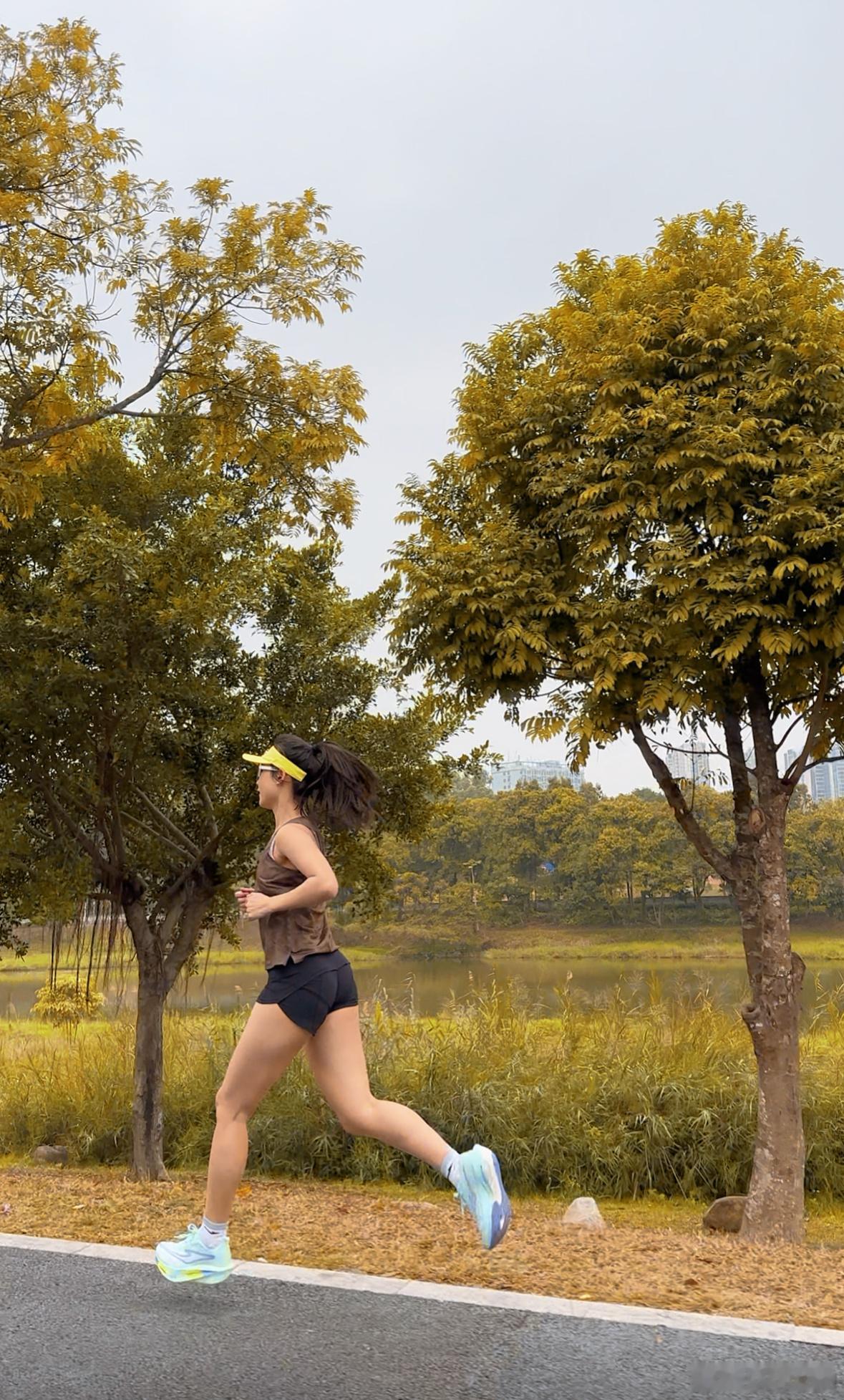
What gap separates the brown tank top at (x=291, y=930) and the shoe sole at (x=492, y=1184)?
819mm

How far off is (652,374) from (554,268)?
165 cm

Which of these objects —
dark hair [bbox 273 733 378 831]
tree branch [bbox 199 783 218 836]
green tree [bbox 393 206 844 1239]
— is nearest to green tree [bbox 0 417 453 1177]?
tree branch [bbox 199 783 218 836]

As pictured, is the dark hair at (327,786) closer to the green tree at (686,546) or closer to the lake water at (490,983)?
the green tree at (686,546)

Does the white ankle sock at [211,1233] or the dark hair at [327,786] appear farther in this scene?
the dark hair at [327,786]

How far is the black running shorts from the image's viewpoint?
378 cm

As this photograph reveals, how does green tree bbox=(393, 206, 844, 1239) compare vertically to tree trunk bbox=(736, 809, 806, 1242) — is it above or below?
above

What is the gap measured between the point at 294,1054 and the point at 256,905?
19.4 inches

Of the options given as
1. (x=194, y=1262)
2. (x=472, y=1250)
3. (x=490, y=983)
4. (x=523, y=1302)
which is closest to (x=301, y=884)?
(x=194, y=1262)

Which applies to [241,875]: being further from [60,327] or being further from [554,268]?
[554,268]

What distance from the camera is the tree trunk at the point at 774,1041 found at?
745 cm

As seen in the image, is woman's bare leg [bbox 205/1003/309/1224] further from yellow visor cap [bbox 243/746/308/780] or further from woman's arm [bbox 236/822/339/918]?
yellow visor cap [bbox 243/746/308/780]

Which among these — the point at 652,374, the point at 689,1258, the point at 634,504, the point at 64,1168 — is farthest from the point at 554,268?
the point at 64,1168

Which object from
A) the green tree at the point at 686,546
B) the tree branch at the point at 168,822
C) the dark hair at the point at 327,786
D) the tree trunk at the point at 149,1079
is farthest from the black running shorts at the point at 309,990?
the tree trunk at the point at 149,1079

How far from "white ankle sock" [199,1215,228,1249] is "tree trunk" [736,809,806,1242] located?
15.2ft
